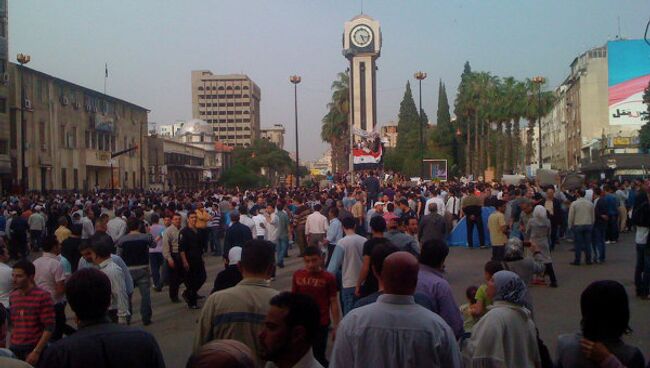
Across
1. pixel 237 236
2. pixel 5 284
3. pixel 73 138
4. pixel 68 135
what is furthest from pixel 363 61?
pixel 5 284

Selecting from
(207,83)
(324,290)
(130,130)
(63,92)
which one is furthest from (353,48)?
(207,83)

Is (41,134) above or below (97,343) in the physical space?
above

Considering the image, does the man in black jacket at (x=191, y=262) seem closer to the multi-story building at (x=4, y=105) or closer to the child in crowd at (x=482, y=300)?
the child in crowd at (x=482, y=300)

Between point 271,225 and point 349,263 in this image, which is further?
point 271,225

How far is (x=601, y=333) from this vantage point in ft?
12.0

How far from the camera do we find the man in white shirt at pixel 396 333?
375cm

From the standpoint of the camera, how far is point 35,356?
5.74 meters

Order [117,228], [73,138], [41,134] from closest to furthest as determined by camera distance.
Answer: [117,228]
[41,134]
[73,138]

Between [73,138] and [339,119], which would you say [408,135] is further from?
[73,138]

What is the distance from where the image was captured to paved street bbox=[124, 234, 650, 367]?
8.98 meters

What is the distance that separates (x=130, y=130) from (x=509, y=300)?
3047 inches

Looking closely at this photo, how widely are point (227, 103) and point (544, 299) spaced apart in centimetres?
18630

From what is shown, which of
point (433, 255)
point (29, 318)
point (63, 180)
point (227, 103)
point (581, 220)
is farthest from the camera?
point (227, 103)

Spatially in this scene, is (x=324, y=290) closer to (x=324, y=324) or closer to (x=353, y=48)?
(x=324, y=324)
